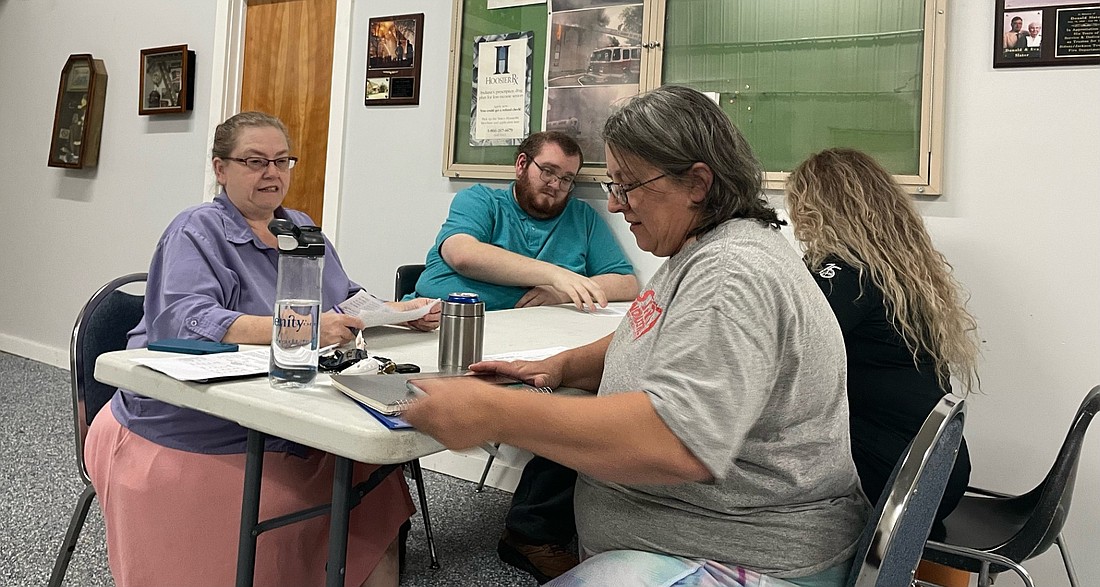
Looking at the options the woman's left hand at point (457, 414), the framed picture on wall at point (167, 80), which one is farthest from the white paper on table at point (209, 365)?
the framed picture on wall at point (167, 80)

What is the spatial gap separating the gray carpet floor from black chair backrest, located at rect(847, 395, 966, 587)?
1404 mm

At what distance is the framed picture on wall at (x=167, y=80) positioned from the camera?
13.2 ft

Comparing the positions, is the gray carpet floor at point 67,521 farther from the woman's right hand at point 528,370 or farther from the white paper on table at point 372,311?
the woman's right hand at point 528,370

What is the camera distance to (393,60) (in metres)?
3.33

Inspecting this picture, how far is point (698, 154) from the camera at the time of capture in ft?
3.64

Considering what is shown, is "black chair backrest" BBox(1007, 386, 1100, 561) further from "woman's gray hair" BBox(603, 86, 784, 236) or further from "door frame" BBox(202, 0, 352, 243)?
"door frame" BBox(202, 0, 352, 243)

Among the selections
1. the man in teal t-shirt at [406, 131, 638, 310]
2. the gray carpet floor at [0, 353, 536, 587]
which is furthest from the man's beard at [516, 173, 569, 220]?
the gray carpet floor at [0, 353, 536, 587]

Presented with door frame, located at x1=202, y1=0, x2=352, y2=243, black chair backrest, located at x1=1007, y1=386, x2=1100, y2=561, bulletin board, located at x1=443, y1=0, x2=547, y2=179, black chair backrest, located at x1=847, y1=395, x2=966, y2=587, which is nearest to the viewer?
black chair backrest, located at x1=847, y1=395, x2=966, y2=587

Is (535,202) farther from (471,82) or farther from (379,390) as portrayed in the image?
(379,390)

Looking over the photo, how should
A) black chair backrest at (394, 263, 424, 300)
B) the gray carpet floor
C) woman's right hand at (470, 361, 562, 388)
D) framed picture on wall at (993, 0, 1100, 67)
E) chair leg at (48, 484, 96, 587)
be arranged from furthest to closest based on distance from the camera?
1. black chair backrest at (394, 263, 424, 300)
2. the gray carpet floor
3. framed picture on wall at (993, 0, 1100, 67)
4. chair leg at (48, 484, 96, 587)
5. woman's right hand at (470, 361, 562, 388)

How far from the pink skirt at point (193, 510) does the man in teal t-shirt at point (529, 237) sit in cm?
104

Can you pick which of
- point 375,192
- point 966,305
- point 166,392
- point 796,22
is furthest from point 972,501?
Answer: point 375,192

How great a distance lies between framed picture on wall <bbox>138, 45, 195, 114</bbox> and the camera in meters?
4.03

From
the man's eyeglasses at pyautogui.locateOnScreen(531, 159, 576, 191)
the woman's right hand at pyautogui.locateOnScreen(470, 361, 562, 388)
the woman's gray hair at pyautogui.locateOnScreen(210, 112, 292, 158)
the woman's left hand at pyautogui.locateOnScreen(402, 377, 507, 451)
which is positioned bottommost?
the woman's left hand at pyautogui.locateOnScreen(402, 377, 507, 451)
